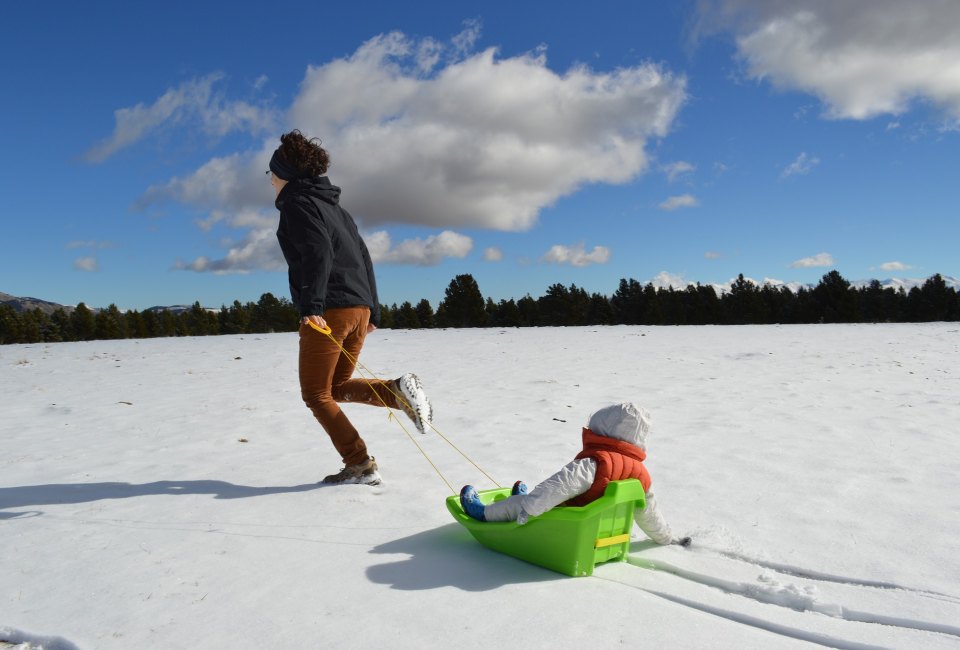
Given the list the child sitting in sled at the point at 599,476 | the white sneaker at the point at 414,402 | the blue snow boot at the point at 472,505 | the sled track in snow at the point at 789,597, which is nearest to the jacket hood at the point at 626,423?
the child sitting in sled at the point at 599,476

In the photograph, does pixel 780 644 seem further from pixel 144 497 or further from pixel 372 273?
pixel 144 497

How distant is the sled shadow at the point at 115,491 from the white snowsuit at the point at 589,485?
1.83 meters

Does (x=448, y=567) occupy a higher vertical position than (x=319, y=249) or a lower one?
lower

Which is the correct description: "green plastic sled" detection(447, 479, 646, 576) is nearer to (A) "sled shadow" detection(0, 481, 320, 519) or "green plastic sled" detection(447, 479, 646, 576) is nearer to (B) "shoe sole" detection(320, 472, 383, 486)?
(B) "shoe sole" detection(320, 472, 383, 486)

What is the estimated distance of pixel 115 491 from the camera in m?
4.24

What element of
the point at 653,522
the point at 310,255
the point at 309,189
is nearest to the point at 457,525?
the point at 653,522

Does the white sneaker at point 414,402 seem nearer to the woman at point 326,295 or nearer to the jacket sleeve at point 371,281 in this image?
the woman at point 326,295

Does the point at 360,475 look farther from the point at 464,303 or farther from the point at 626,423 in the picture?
the point at 464,303

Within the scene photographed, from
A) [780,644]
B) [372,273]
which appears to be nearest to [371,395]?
[372,273]

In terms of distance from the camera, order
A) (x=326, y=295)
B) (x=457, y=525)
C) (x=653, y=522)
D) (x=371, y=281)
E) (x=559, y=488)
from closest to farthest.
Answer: (x=559, y=488), (x=653, y=522), (x=457, y=525), (x=326, y=295), (x=371, y=281)

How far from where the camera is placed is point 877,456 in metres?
4.83

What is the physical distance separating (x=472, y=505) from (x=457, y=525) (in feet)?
1.50

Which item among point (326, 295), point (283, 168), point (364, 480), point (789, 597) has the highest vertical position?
point (283, 168)

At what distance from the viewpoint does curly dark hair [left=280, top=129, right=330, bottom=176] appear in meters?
4.08
